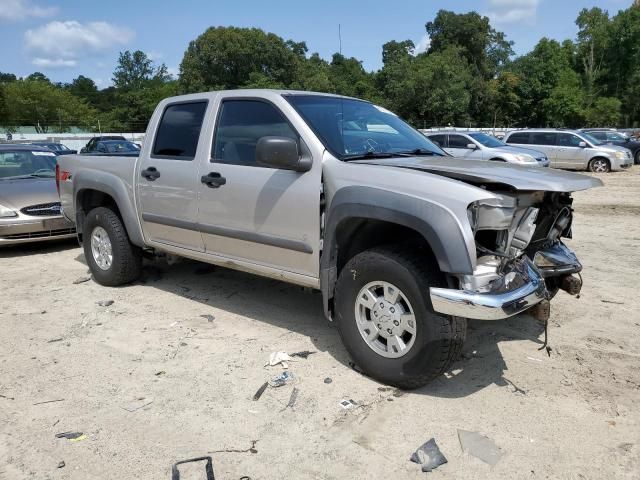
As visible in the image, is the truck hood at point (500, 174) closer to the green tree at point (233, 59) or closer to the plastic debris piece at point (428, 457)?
the plastic debris piece at point (428, 457)

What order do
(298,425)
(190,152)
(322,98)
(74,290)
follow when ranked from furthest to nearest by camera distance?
(74,290), (190,152), (322,98), (298,425)

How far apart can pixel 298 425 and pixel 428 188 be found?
160cm

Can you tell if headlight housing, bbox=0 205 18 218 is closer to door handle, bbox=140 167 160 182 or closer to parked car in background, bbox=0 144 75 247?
parked car in background, bbox=0 144 75 247

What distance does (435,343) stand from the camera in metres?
3.24

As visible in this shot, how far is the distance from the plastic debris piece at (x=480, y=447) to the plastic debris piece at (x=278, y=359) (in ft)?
4.62

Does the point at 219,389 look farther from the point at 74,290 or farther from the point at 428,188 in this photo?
the point at 74,290

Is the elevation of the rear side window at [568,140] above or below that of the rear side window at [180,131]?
below

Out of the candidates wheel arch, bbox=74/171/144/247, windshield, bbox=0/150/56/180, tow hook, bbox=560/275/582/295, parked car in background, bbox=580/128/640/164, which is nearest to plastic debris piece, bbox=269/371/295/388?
tow hook, bbox=560/275/582/295

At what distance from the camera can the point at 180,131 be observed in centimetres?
500

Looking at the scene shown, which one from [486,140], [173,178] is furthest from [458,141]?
[173,178]

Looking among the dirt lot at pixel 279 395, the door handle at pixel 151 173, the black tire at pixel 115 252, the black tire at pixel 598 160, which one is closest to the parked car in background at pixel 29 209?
the black tire at pixel 115 252

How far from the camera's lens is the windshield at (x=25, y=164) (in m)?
8.80

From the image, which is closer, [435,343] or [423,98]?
[435,343]

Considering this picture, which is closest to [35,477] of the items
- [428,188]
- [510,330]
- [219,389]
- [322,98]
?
[219,389]
